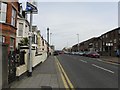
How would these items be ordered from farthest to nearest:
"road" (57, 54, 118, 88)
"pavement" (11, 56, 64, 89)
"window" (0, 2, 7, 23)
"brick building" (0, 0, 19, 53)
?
1. "window" (0, 2, 7, 23)
2. "brick building" (0, 0, 19, 53)
3. "road" (57, 54, 118, 88)
4. "pavement" (11, 56, 64, 89)

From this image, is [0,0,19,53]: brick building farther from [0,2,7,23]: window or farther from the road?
the road

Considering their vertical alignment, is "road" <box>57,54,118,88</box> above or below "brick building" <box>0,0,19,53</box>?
below

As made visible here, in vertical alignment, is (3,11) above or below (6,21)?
above

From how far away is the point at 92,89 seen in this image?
922 centimetres

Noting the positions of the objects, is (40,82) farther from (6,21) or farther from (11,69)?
(6,21)

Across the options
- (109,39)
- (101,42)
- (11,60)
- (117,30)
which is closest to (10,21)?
(11,60)

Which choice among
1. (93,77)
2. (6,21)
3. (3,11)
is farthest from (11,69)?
(3,11)

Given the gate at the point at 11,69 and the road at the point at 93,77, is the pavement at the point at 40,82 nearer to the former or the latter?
the gate at the point at 11,69

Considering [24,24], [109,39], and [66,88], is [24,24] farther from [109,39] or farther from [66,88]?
[109,39]

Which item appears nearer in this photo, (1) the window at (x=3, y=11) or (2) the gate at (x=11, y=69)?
(2) the gate at (x=11, y=69)

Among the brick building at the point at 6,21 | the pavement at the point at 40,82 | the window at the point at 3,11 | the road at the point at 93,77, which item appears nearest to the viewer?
the pavement at the point at 40,82

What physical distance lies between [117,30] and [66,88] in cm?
5342

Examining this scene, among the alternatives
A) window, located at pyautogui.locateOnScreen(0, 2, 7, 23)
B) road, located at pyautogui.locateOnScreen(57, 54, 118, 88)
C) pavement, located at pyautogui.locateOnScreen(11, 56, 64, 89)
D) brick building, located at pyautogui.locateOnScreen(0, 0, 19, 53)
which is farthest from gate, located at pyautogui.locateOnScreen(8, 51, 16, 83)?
window, located at pyautogui.locateOnScreen(0, 2, 7, 23)

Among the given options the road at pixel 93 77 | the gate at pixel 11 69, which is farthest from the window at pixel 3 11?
the gate at pixel 11 69
